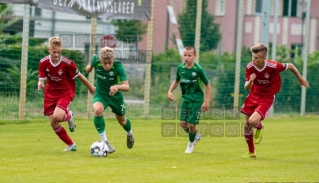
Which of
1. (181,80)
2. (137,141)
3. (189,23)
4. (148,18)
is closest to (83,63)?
(148,18)

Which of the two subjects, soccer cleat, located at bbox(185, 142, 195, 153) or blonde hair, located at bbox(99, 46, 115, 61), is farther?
soccer cleat, located at bbox(185, 142, 195, 153)

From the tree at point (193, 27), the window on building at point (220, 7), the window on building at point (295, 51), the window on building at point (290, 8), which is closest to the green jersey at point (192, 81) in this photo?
the tree at point (193, 27)

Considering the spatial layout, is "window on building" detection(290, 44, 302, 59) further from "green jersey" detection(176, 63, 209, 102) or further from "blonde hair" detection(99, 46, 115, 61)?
"blonde hair" detection(99, 46, 115, 61)

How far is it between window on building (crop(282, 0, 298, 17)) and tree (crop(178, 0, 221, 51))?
388 centimetres

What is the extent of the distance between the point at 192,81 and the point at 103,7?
310 inches

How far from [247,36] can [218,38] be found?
3.96m

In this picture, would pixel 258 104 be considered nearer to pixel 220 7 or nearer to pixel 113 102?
pixel 113 102

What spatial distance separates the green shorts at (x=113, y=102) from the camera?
465 inches

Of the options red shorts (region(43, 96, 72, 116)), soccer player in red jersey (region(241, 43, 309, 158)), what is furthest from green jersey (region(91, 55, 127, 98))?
soccer player in red jersey (region(241, 43, 309, 158))

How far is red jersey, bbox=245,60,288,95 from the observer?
39.2ft

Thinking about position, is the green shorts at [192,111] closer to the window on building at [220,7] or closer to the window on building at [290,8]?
the window on building at [220,7]

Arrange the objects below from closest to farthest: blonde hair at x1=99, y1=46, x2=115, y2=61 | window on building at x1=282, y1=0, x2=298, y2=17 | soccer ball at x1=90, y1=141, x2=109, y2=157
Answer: soccer ball at x1=90, y1=141, x2=109, y2=157
blonde hair at x1=99, y1=46, x2=115, y2=61
window on building at x1=282, y1=0, x2=298, y2=17

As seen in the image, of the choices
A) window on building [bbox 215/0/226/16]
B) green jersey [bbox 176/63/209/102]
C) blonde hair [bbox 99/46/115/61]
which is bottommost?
green jersey [bbox 176/63/209/102]

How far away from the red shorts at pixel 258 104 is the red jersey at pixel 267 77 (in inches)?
4.2
